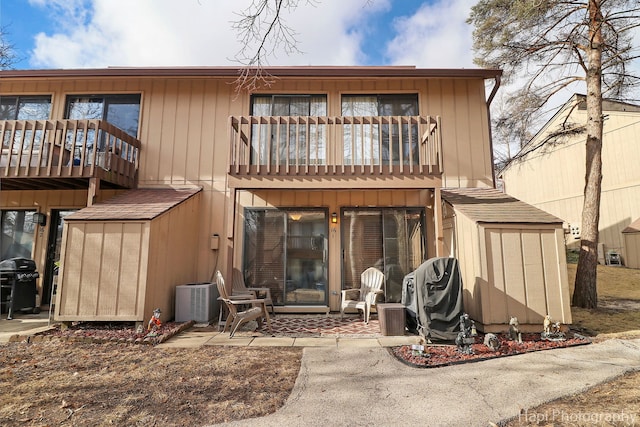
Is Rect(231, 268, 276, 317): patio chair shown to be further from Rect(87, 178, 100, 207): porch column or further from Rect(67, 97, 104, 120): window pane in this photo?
Rect(67, 97, 104, 120): window pane

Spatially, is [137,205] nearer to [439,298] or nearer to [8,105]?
[8,105]

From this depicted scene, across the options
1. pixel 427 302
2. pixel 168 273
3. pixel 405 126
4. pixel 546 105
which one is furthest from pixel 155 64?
pixel 546 105

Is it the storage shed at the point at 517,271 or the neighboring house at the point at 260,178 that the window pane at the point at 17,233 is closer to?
the neighboring house at the point at 260,178

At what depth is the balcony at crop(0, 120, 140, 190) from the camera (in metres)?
5.55

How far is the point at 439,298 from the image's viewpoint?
14.2ft

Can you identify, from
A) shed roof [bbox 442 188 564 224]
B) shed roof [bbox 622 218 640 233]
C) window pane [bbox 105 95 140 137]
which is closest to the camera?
shed roof [bbox 442 188 564 224]

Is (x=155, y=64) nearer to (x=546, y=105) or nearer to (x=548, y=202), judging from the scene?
(x=546, y=105)

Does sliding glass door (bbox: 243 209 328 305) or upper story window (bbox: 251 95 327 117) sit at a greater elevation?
upper story window (bbox: 251 95 327 117)

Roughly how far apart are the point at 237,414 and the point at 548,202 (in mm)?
18029

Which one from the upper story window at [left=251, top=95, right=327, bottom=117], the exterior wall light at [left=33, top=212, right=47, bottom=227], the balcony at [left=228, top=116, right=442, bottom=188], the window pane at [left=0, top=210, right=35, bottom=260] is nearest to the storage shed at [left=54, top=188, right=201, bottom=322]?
the balcony at [left=228, top=116, right=442, bottom=188]

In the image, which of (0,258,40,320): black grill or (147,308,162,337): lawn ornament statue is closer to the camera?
(147,308,162,337): lawn ornament statue

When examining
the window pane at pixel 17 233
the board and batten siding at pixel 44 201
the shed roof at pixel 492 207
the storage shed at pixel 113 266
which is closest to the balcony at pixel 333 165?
the shed roof at pixel 492 207

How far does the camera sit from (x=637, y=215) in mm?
12031

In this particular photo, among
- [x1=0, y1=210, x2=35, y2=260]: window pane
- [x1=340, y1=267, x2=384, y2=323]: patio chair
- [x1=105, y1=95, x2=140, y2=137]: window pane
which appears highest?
[x1=105, y1=95, x2=140, y2=137]: window pane
